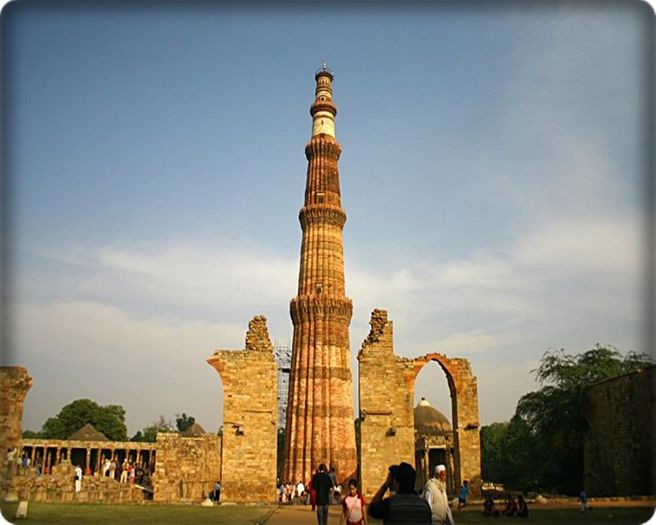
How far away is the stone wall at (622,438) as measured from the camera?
17.5 metres

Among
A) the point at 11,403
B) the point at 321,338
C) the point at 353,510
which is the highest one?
the point at 321,338

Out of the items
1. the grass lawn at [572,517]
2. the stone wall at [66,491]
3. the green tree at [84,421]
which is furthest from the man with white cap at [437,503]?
the green tree at [84,421]

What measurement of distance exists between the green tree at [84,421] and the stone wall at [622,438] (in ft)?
138

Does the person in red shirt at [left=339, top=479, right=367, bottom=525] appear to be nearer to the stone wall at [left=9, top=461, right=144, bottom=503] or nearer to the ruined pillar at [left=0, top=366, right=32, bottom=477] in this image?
the stone wall at [left=9, top=461, right=144, bottom=503]

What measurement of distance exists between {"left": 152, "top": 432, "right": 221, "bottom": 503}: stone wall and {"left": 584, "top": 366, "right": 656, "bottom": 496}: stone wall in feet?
42.2

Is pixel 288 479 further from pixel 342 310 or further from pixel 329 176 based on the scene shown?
pixel 329 176

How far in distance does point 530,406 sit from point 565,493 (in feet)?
10.8

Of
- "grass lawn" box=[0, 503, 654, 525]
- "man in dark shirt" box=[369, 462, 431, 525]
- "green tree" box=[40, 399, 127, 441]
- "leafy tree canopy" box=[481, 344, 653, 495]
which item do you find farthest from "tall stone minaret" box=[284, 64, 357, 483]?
"green tree" box=[40, 399, 127, 441]

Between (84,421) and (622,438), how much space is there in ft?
148

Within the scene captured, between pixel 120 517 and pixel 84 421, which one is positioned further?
pixel 84 421

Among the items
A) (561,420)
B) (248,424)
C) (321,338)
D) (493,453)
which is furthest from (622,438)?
(493,453)

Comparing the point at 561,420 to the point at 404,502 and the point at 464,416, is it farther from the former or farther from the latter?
the point at 404,502

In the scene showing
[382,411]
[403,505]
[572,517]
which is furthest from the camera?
[382,411]

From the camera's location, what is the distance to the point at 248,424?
17.7m
